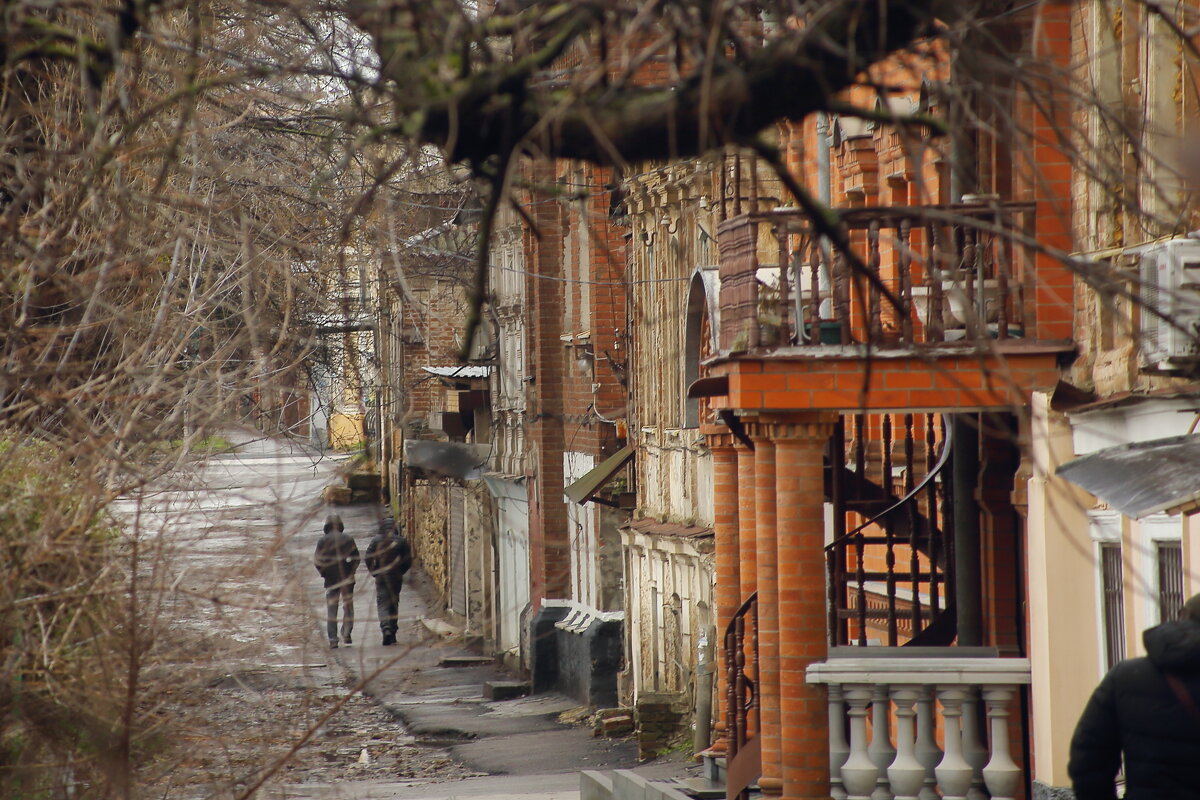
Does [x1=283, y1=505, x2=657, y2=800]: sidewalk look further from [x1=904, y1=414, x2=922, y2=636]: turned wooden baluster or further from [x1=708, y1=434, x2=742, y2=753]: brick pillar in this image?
[x1=904, y1=414, x2=922, y2=636]: turned wooden baluster

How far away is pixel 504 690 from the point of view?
25.0 m

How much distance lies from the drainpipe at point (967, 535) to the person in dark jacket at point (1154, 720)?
212 inches

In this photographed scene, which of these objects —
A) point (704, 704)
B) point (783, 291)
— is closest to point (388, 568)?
point (783, 291)

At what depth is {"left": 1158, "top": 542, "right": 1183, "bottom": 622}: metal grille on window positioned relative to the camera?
890 centimetres

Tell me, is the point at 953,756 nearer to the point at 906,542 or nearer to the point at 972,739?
the point at 972,739

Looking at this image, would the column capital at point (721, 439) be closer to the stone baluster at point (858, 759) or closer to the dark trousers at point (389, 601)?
the dark trousers at point (389, 601)

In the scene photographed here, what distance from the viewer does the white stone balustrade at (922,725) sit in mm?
9320

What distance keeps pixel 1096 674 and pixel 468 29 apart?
6.83 m

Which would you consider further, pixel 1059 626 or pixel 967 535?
pixel 967 535

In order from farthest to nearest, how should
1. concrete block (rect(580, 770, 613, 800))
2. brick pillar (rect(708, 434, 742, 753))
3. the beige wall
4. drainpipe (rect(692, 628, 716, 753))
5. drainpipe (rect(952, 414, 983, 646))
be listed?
drainpipe (rect(692, 628, 716, 753)), concrete block (rect(580, 770, 613, 800)), brick pillar (rect(708, 434, 742, 753)), drainpipe (rect(952, 414, 983, 646)), the beige wall

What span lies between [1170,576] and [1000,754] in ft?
4.17

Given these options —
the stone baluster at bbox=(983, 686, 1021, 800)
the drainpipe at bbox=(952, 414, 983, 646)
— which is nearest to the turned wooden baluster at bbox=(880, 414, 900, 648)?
the drainpipe at bbox=(952, 414, 983, 646)

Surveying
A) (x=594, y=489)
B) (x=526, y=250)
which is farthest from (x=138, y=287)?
(x=526, y=250)

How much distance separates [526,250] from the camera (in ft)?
87.5
